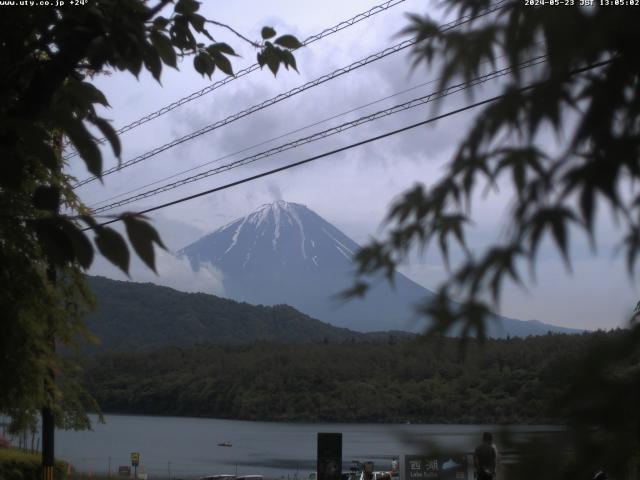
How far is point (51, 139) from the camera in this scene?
3279 mm

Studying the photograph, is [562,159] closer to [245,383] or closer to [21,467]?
[21,467]

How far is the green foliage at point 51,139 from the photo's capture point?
2680 millimetres

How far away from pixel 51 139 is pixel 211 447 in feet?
230

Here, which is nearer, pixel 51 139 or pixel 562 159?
pixel 562 159

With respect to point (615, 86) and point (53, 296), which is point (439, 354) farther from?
point (53, 296)

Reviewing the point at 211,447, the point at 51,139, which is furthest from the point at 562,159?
the point at 211,447

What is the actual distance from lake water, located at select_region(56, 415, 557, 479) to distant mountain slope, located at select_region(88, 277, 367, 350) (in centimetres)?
672

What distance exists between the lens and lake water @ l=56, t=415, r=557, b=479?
49.8m

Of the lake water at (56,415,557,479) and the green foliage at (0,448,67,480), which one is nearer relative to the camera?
the green foliage at (0,448,67,480)

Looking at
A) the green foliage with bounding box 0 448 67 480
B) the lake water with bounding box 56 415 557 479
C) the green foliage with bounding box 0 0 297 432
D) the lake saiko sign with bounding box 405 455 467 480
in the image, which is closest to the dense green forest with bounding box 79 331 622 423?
the lake water with bounding box 56 415 557 479

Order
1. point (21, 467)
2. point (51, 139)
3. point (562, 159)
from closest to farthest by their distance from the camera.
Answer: point (562, 159)
point (51, 139)
point (21, 467)

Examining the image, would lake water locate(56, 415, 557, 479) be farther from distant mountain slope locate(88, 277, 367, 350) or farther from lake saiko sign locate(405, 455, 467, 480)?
lake saiko sign locate(405, 455, 467, 480)

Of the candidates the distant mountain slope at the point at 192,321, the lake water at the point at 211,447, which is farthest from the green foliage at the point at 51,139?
the distant mountain slope at the point at 192,321

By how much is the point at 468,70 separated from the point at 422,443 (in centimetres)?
80
